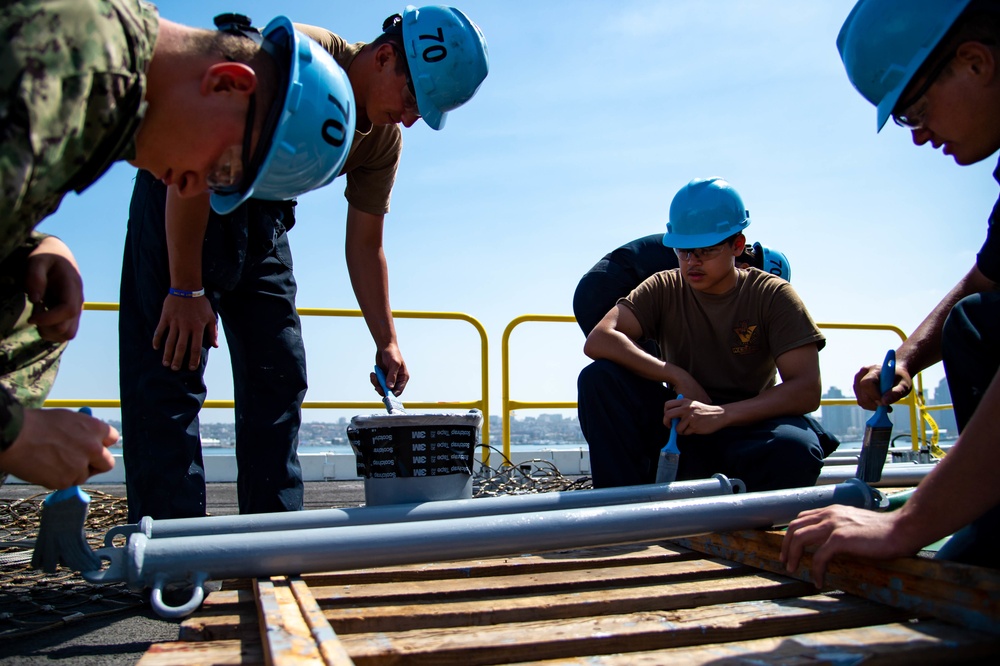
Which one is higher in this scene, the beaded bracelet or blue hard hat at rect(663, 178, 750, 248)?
blue hard hat at rect(663, 178, 750, 248)

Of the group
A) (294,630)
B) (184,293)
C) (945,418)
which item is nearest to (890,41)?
(294,630)

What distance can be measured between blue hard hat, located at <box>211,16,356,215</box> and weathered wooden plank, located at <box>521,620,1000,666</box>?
3.16 feet

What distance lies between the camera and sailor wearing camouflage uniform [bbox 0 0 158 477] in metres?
0.96

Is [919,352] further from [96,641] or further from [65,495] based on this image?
[96,641]

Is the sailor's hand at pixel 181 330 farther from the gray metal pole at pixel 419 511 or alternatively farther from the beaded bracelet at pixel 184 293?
the gray metal pole at pixel 419 511

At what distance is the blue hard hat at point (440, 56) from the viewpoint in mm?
2588

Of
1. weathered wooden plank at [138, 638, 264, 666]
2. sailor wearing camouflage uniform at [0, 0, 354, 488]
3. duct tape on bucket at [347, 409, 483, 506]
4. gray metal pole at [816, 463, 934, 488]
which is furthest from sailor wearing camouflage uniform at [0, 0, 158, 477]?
gray metal pole at [816, 463, 934, 488]

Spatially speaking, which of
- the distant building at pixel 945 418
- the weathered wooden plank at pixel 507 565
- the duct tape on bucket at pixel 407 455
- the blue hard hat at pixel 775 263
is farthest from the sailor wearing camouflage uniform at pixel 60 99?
the distant building at pixel 945 418

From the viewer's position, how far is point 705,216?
3.04m

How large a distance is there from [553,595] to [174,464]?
1218mm

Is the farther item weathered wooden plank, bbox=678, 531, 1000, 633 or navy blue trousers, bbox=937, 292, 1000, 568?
navy blue trousers, bbox=937, 292, 1000, 568

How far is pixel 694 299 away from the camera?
3.07 meters

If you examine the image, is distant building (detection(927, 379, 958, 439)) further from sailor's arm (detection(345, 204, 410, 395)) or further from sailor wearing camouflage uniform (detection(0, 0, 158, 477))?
sailor wearing camouflage uniform (detection(0, 0, 158, 477))

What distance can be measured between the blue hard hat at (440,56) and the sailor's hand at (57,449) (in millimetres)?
1708
